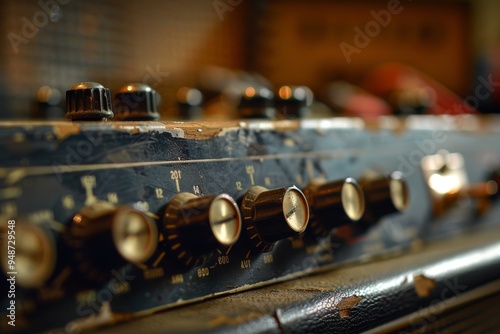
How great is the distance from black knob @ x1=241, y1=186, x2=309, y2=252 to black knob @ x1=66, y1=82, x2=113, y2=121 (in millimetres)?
181

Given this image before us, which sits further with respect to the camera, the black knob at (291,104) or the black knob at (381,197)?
the black knob at (291,104)

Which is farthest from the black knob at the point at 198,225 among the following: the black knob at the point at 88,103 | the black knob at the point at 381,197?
the black knob at the point at 381,197

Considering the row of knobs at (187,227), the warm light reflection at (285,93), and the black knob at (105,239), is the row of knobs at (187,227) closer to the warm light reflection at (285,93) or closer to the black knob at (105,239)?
the black knob at (105,239)

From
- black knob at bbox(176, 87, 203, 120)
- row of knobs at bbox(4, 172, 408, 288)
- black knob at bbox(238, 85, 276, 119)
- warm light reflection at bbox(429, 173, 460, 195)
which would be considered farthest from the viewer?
black knob at bbox(176, 87, 203, 120)

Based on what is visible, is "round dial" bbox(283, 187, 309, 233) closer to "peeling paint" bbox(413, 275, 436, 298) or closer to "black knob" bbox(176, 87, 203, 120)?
"peeling paint" bbox(413, 275, 436, 298)

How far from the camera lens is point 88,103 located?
61 centimetres

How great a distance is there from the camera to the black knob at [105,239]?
0.49 metres

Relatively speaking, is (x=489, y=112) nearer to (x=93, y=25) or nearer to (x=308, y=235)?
(x=93, y=25)

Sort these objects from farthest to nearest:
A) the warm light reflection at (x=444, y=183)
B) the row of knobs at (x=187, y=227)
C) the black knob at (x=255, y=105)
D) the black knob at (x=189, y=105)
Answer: the black knob at (x=189, y=105) → the warm light reflection at (x=444, y=183) → the black knob at (x=255, y=105) → the row of knobs at (x=187, y=227)

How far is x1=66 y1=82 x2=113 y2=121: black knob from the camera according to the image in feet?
1.99

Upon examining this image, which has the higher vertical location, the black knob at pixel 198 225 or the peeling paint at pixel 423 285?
the black knob at pixel 198 225

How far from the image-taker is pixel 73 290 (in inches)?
19.7

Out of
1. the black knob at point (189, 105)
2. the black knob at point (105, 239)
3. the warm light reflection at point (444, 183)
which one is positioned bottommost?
A: the black knob at point (105, 239)

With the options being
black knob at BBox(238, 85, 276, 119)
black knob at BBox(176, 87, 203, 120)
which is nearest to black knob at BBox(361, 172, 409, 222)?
black knob at BBox(238, 85, 276, 119)
